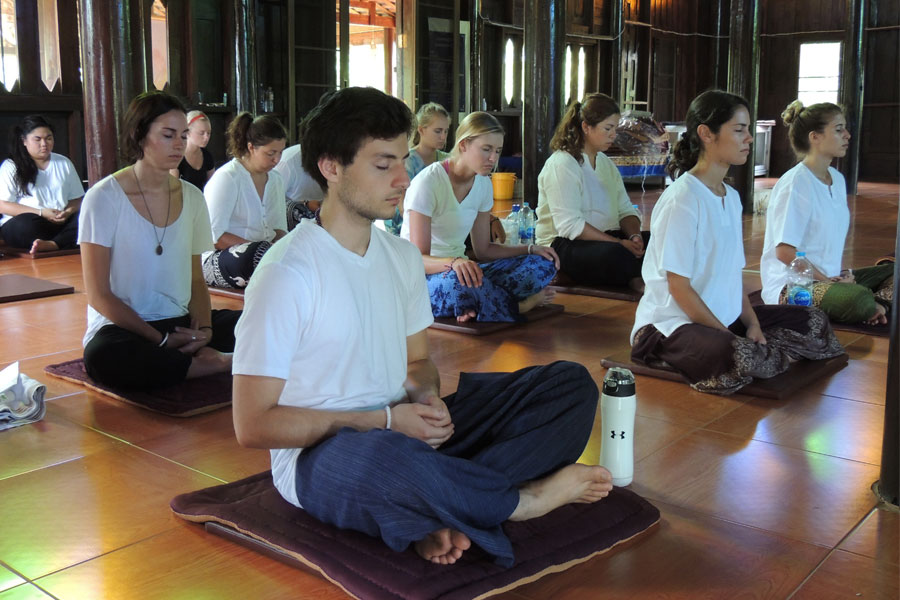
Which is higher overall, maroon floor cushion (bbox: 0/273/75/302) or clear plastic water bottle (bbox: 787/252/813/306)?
clear plastic water bottle (bbox: 787/252/813/306)

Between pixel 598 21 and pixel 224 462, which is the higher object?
pixel 598 21

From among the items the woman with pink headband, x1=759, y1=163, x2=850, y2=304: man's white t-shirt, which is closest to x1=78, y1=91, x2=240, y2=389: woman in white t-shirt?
x1=759, y1=163, x2=850, y2=304: man's white t-shirt

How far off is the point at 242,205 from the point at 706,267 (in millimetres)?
2471

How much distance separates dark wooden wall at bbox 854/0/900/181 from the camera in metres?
13.8

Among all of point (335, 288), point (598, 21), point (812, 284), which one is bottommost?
point (812, 284)

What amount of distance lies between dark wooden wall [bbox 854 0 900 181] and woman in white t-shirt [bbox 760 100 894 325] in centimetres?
1075

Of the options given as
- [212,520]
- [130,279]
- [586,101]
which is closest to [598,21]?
[586,101]

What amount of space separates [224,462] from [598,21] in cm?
1200

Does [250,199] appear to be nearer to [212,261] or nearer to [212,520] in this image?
[212,261]

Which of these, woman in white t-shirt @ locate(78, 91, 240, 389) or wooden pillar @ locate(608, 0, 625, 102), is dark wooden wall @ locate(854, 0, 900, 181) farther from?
woman in white t-shirt @ locate(78, 91, 240, 389)

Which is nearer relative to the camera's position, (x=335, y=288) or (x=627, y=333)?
(x=335, y=288)

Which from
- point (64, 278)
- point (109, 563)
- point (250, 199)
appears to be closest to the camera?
point (109, 563)

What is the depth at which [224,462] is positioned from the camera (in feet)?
8.46

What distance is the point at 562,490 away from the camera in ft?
6.79
